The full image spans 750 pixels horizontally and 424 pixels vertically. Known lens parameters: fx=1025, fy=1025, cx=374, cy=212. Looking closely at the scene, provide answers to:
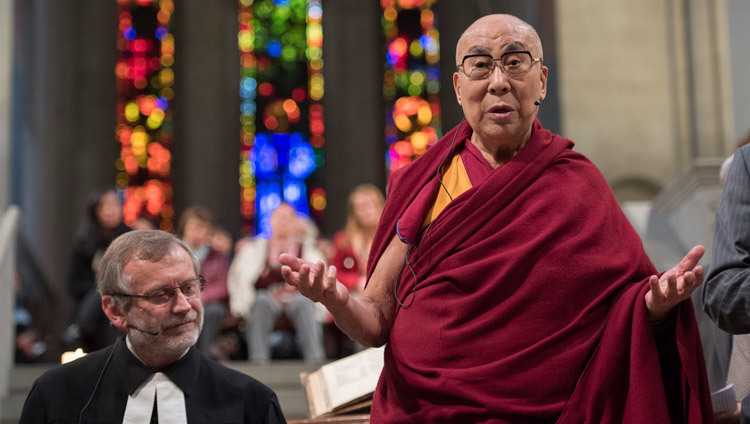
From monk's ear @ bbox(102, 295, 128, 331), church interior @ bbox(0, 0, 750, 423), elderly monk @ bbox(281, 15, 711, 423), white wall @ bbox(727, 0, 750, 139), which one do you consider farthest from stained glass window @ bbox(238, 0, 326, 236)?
elderly monk @ bbox(281, 15, 711, 423)

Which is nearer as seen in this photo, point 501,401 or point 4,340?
point 501,401

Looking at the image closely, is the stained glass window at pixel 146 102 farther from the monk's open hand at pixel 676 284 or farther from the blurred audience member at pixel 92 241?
the monk's open hand at pixel 676 284

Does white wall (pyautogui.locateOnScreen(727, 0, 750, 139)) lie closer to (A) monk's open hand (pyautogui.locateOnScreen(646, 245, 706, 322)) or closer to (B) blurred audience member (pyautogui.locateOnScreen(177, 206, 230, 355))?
(B) blurred audience member (pyautogui.locateOnScreen(177, 206, 230, 355))

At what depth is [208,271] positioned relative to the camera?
7.18m

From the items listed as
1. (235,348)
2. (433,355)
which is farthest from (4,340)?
(433,355)

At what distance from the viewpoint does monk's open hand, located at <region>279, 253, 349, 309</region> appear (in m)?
2.42

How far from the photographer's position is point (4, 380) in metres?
6.17

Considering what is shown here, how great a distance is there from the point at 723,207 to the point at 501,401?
30.1 inches

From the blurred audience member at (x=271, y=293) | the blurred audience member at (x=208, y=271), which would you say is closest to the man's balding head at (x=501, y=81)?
the blurred audience member at (x=271, y=293)

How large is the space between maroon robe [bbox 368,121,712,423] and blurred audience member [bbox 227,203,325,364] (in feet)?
13.0

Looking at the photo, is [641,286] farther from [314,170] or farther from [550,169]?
[314,170]

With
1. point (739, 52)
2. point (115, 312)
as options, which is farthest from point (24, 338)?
point (739, 52)

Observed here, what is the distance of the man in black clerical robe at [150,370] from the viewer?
Answer: 8.98ft

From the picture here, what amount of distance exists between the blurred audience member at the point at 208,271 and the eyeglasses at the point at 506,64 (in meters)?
4.26
